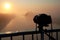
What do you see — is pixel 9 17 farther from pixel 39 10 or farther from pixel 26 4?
pixel 39 10

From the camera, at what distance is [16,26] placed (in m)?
3.09

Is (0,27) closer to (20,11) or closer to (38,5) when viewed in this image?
(20,11)

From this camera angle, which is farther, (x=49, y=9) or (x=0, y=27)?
(x=49, y=9)

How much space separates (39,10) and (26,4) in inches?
13.5

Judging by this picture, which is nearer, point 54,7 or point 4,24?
point 4,24

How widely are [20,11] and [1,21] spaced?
49cm

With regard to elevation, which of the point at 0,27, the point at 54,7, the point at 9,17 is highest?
the point at 54,7

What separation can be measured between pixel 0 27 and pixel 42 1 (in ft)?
3.80

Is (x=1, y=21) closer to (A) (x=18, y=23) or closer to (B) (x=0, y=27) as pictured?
(B) (x=0, y=27)

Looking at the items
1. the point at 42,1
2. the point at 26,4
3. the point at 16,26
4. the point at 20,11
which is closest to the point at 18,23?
the point at 16,26

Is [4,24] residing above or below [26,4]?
below

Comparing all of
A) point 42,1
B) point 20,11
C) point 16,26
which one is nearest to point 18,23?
point 16,26

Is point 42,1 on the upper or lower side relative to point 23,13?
upper

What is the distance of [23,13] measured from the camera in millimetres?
3145
